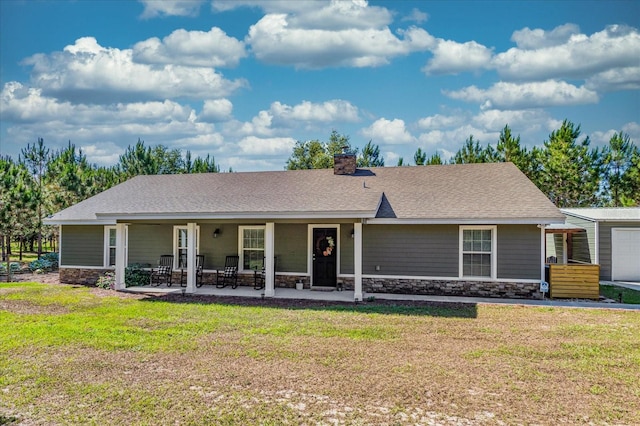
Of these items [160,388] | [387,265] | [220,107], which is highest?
[220,107]

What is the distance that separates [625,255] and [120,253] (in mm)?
17187

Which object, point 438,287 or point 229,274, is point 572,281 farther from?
point 229,274

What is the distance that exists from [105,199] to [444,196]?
1190 centimetres

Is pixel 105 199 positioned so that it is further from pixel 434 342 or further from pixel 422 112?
pixel 422 112

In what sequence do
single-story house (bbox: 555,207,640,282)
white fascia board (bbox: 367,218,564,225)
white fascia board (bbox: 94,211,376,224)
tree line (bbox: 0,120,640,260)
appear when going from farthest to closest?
tree line (bbox: 0,120,640,260) → single-story house (bbox: 555,207,640,282) → white fascia board (bbox: 367,218,564,225) → white fascia board (bbox: 94,211,376,224)

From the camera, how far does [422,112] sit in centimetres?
2672

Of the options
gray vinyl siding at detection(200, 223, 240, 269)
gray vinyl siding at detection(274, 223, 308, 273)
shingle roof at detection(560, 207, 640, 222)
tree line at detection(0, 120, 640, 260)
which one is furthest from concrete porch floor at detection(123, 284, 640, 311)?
tree line at detection(0, 120, 640, 260)

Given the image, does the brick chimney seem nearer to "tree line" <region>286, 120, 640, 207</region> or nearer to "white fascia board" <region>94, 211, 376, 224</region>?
"white fascia board" <region>94, 211, 376, 224</region>

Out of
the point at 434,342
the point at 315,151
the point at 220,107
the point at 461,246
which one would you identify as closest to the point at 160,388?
the point at 434,342

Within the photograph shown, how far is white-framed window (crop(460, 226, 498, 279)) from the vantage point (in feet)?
37.7

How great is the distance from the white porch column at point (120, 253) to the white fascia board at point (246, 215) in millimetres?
332

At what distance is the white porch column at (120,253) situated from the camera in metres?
12.2

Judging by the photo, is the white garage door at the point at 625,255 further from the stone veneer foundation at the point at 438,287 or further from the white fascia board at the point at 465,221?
the white fascia board at the point at 465,221

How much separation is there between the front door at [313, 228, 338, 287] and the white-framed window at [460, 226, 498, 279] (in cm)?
362
